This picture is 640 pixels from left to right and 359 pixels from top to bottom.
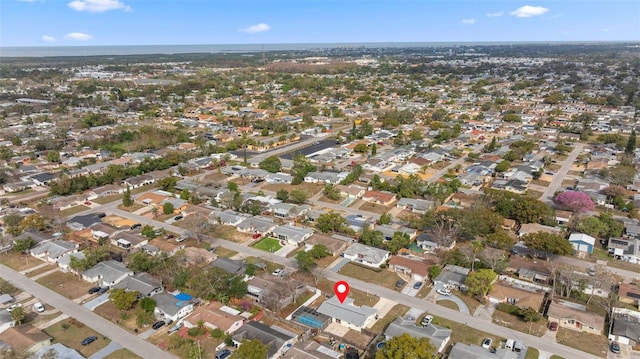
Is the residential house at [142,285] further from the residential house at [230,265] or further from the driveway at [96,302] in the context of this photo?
the residential house at [230,265]

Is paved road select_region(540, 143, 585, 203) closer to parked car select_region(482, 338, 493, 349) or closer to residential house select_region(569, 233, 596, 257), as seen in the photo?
residential house select_region(569, 233, 596, 257)

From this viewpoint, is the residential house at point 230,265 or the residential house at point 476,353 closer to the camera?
the residential house at point 476,353

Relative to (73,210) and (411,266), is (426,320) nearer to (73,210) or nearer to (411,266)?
(411,266)

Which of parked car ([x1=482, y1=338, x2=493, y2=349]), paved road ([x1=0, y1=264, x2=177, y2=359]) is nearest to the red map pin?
parked car ([x1=482, y1=338, x2=493, y2=349])

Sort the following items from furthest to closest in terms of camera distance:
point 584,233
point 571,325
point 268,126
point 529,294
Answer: point 268,126
point 584,233
point 529,294
point 571,325

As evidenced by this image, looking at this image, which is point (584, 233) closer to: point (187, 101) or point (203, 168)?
point (203, 168)

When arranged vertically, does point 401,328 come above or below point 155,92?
below

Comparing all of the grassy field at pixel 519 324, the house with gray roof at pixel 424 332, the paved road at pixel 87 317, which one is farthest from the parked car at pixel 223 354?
the grassy field at pixel 519 324

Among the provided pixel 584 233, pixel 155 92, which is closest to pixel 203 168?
pixel 584 233
